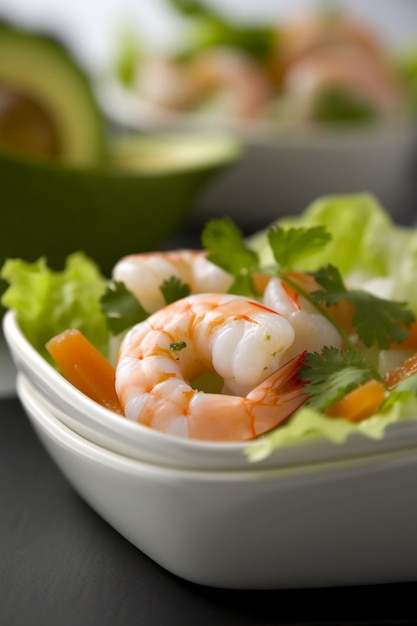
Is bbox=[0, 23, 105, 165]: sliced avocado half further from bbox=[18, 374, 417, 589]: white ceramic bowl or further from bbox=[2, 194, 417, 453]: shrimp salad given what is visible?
bbox=[18, 374, 417, 589]: white ceramic bowl

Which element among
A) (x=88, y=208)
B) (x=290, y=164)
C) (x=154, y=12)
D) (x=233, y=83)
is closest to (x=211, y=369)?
(x=88, y=208)

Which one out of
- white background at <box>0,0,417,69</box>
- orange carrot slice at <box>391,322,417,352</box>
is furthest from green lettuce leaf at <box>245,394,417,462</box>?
white background at <box>0,0,417,69</box>

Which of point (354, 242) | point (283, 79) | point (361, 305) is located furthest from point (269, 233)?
point (283, 79)

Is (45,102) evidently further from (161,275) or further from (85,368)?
(85,368)

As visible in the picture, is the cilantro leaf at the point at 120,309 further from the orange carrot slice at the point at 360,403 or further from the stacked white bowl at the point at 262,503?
the orange carrot slice at the point at 360,403

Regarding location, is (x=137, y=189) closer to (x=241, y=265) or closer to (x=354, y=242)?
(x=354, y=242)

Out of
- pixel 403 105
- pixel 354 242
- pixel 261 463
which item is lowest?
pixel 403 105

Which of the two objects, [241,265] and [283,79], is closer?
[241,265]
